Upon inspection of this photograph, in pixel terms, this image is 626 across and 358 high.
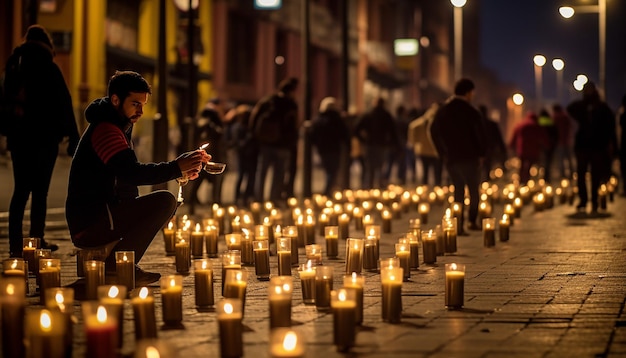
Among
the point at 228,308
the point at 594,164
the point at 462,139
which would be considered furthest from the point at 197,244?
the point at 594,164

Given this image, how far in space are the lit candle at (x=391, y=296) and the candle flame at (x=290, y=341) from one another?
2.27 metres

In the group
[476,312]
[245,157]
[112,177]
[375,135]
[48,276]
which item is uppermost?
[375,135]

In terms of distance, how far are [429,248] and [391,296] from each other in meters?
3.88

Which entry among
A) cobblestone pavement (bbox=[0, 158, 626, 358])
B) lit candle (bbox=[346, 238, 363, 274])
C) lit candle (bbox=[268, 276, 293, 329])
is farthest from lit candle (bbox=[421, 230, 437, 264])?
lit candle (bbox=[268, 276, 293, 329])

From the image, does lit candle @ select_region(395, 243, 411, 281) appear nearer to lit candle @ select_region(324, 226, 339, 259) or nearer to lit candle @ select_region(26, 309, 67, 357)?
lit candle @ select_region(324, 226, 339, 259)

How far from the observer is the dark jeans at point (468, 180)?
16156 millimetres

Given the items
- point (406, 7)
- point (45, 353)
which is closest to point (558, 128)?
point (45, 353)

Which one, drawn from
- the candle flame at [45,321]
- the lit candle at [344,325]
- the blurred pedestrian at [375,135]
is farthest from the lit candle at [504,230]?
the blurred pedestrian at [375,135]

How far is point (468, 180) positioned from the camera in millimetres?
16188

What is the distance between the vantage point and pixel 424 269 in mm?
11117

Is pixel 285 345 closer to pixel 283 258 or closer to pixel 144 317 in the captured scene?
pixel 144 317

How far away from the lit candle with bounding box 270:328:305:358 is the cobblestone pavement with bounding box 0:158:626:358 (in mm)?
416

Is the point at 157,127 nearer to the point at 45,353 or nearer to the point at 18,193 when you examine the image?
the point at 18,193

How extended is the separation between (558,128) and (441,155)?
16718mm
